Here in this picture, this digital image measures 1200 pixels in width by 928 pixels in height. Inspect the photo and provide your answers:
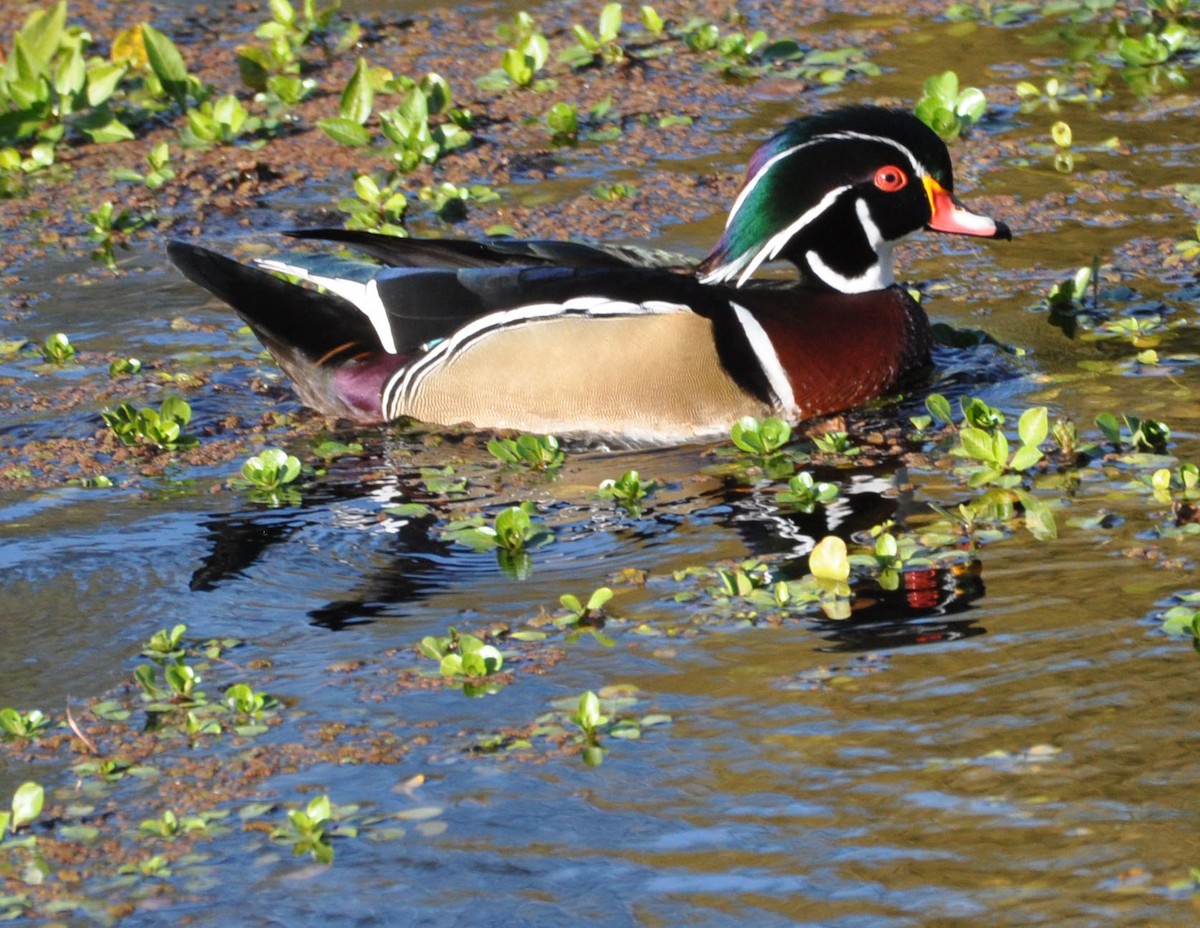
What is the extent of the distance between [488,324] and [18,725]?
2415 mm

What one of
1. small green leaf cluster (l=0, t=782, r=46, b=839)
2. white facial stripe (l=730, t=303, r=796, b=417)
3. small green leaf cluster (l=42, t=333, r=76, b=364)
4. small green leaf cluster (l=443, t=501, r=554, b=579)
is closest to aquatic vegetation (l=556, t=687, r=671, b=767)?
small green leaf cluster (l=443, t=501, r=554, b=579)

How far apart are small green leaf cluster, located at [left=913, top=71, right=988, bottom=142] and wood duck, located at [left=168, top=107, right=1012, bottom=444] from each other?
185cm

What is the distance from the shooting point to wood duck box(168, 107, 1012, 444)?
19.7 ft

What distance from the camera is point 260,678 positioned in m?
4.40

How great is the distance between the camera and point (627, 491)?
17.6ft

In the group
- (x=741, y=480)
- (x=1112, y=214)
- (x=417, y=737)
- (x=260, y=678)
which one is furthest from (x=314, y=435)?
(x=1112, y=214)

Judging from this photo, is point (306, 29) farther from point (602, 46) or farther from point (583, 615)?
point (583, 615)

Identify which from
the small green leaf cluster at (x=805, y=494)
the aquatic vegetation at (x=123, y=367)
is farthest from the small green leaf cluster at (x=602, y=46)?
the small green leaf cluster at (x=805, y=494)

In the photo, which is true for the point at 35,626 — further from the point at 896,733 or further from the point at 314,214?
the point at 314,214

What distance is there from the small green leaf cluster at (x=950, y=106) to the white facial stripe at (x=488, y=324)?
265 centimetres

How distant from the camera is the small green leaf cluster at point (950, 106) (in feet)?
26.8

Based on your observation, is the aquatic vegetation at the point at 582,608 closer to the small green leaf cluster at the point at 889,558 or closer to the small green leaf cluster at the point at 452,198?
the small green leaf cluster at the point at 889,558

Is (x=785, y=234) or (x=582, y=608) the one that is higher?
(x=785, y=234)

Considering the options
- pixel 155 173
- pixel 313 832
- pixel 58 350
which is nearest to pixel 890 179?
pixel 58 350
